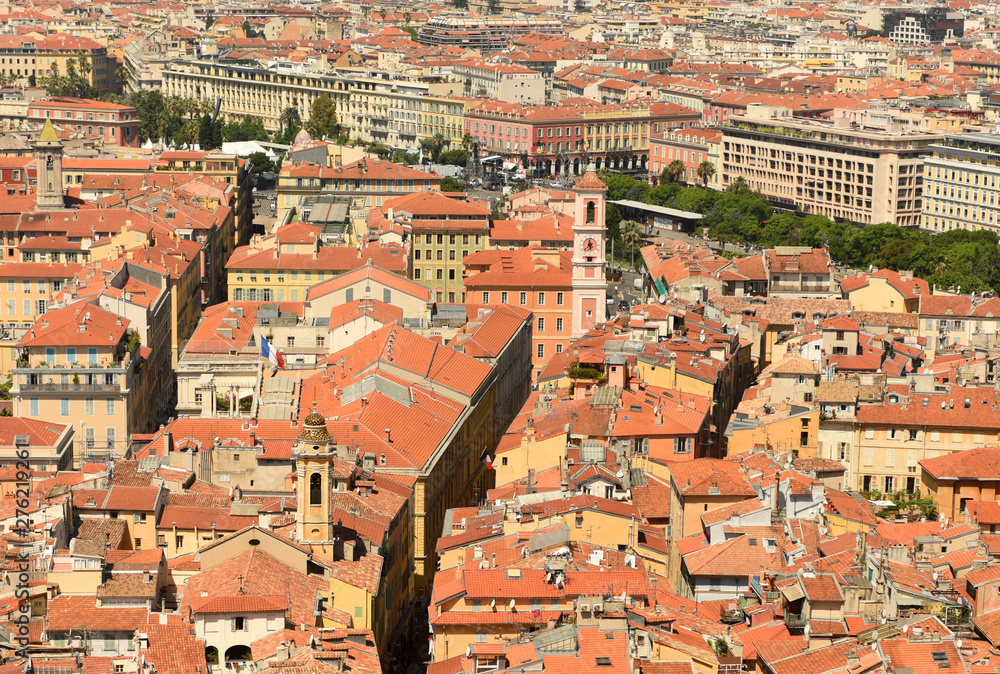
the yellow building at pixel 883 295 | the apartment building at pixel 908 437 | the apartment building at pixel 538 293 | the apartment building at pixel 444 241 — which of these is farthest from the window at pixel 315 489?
the apartment building at pixel 444 241

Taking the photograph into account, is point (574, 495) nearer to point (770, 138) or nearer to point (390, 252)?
point (390, 252)

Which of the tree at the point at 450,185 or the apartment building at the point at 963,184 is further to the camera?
the tree at the point at 450,185

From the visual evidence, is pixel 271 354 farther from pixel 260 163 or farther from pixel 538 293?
pixel 260 163

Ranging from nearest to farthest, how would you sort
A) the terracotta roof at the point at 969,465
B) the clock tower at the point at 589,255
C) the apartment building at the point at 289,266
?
the terracotta roof at the point at 969,465, the clock tower at the point at 589,255, the apartment building at the point at 289,266

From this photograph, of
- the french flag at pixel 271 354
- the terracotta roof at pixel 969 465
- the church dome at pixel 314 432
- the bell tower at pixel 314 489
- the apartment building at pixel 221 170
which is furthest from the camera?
the apartment building at pixel 221 170

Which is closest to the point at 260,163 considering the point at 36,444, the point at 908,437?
the point at 36,444

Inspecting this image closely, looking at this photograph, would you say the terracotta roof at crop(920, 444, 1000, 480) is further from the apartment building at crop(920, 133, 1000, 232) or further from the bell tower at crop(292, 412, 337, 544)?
the apartment building at crop(920, 133, 1000, 232)

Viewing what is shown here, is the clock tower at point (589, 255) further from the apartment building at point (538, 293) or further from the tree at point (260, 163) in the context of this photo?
the tree at point (260, 163)

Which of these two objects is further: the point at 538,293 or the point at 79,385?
the point at 538,293
